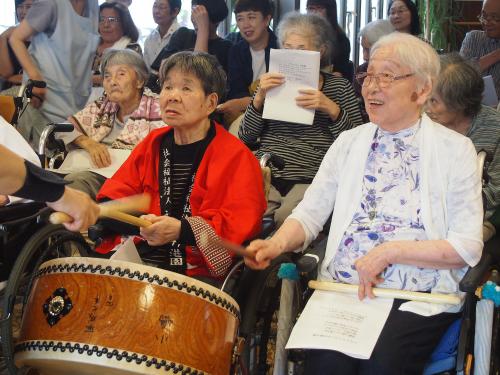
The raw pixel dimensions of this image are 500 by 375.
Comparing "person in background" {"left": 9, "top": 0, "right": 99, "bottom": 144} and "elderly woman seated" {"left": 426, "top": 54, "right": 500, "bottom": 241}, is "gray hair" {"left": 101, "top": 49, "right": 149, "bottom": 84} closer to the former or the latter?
"person in background" {"left": 9, "top": 0, "right": 99, "bottom": 144}

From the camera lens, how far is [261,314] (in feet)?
8.18

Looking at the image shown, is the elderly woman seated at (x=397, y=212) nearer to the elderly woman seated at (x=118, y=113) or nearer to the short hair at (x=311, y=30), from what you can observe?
the short hair at (x=311, y=30)

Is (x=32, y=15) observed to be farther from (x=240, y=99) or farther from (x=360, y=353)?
(x=360, y=353)

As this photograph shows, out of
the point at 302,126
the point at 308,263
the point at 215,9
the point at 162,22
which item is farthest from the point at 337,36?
the point at 308,263

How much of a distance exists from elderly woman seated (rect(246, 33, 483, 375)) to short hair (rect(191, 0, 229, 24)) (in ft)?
7.93

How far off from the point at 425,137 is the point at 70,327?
117 centimetres

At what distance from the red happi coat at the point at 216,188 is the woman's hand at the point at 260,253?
0.63 ft

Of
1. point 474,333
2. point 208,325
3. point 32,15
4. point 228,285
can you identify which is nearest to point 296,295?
point 228,285

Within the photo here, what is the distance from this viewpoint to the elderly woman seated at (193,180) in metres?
2.39

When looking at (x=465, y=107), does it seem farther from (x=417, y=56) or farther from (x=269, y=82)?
(x=269, y=82)

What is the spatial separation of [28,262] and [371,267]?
125cm

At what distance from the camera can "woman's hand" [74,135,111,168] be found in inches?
138

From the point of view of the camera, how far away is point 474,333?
84.7 inches

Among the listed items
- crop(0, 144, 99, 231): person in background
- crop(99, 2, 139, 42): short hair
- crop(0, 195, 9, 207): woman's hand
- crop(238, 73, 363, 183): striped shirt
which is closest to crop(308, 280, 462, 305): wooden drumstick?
crop(0, 144, 99, 231): person in background
